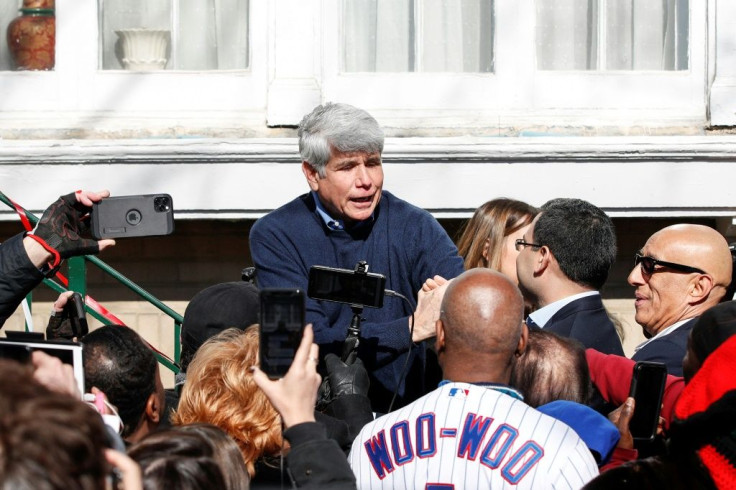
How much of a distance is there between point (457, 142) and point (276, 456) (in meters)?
3.37

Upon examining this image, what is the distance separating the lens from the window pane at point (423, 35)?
679 cm

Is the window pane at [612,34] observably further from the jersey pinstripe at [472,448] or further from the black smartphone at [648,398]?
the jersey pinstripe at [472,448]

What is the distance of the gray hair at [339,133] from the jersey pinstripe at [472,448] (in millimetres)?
1283

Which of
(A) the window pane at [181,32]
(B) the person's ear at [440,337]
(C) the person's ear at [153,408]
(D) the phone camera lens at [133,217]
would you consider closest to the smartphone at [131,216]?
(D) the phone camera lens at [133,217]

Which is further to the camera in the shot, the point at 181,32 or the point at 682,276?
the point at 181,32

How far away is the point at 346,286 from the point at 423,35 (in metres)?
3.50

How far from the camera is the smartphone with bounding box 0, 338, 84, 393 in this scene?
2832 millimetres

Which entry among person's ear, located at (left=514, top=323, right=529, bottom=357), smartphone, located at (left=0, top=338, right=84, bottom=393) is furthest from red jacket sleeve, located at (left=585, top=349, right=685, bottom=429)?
smartphone, located at (left=0, top=338, right=84, bottom=393)

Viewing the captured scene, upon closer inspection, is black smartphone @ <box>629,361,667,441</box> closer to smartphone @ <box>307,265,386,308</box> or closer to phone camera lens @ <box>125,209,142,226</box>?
smartphone @ <box>307,265,386,308</box>

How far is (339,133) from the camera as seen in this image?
4.08 metres

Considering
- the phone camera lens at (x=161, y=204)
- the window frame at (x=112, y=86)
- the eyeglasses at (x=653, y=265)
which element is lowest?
the eyeglasses at (x=653, y=265)

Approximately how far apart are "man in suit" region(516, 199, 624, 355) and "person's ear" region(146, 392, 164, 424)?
5.28ft

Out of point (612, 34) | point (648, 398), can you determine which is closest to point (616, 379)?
point (648, 398)

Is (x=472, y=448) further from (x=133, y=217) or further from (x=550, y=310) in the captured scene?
(x=550, y=310)
